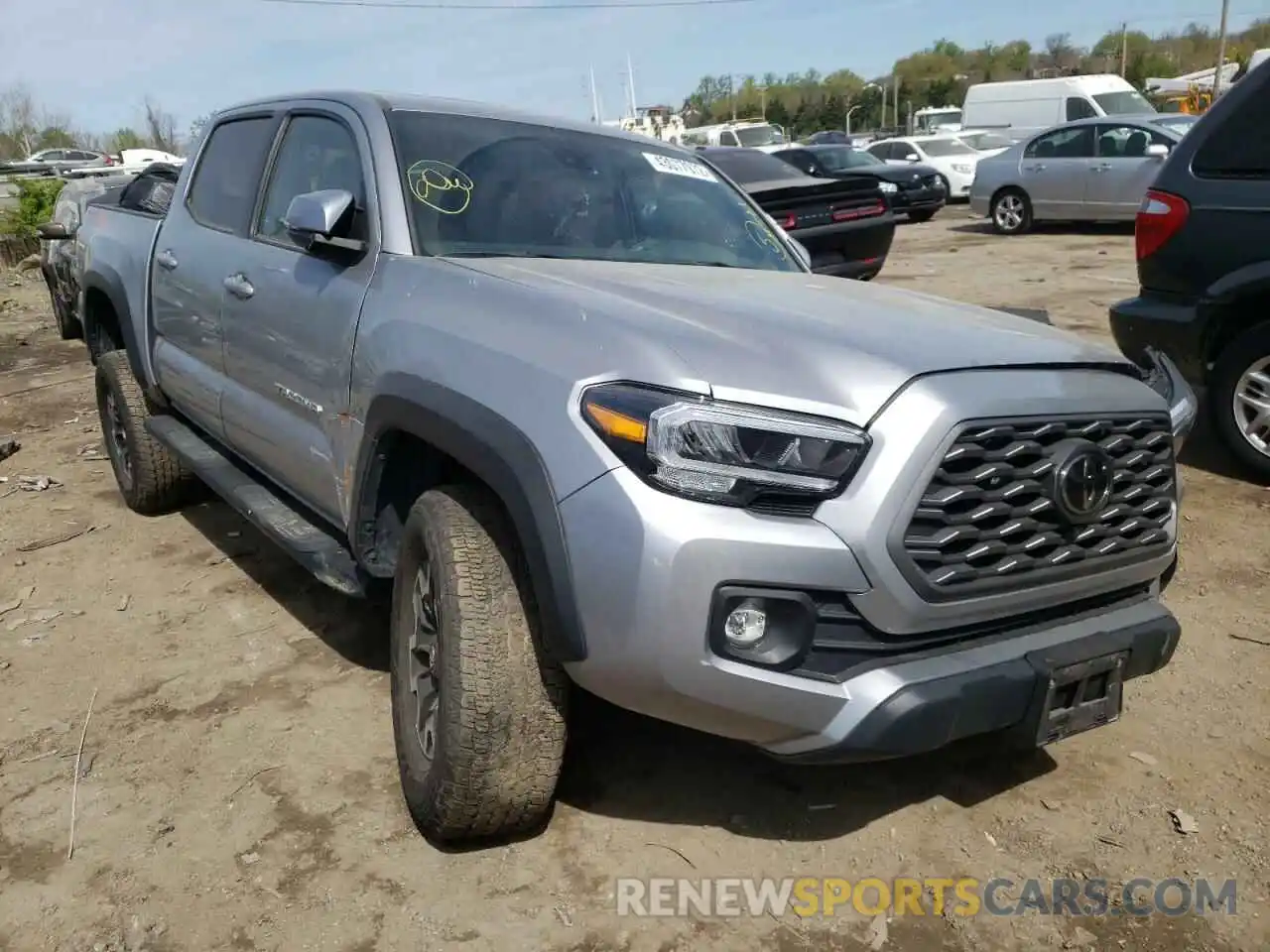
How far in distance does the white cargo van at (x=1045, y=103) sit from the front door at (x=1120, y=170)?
676 centimetres

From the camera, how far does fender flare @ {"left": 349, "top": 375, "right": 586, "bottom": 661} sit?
2188 mm

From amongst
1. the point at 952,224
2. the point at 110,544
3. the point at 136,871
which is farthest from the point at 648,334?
the point at 952,224

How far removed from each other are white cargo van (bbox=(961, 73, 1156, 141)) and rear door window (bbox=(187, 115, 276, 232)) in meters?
19.2

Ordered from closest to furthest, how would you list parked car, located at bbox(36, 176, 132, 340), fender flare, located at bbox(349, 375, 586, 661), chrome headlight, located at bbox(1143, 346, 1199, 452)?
fender flare, located at bbox(349, 375, 586, 661), chrome headlight, located at bbox(1143, 346, 1199, 452), parked car, located at bbox(36, 176, 132, 340)

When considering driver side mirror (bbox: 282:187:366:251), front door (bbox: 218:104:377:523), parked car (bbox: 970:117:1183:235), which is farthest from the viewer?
parked car (bbox: 970:117:1183:235)

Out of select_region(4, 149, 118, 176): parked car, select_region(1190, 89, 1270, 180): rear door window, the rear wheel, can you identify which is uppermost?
select_region(1190, 89, 1270, 180): rear door window

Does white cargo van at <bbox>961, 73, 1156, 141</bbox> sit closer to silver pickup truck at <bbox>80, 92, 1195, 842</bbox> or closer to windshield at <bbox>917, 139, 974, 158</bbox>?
windshield at <bbox>917, 139, 974, 158</bbox>

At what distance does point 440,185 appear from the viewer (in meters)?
3.17

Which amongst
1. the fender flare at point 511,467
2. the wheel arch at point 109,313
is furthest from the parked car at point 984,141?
the fender flare at point 511,467

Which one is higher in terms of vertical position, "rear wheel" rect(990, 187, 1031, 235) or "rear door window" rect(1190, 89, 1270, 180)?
"rear door window" rect(1190, 89, 1270, 180)

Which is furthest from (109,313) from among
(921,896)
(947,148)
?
(947,148)

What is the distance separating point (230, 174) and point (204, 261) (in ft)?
1.26

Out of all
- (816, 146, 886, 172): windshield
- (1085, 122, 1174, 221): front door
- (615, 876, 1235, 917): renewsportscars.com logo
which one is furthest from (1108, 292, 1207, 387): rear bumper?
(816, 146, 886, 172): windshield

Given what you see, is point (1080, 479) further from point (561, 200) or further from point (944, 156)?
point (944, 156)
